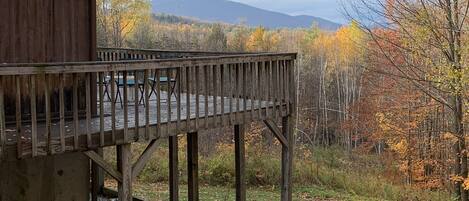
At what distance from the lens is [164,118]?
673 centimetres

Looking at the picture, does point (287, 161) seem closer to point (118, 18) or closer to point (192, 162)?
point (192, 162)

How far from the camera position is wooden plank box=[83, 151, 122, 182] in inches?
224

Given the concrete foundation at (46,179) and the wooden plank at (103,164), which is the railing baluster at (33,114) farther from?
the concrete foundation at (46,179)

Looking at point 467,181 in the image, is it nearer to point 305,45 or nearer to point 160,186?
point 160,186

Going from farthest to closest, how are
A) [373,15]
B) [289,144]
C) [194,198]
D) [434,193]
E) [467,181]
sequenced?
[434,193] → [373,15] → [467,181] → [194,198] → [289,144]

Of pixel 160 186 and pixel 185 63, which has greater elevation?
pixel 185 63

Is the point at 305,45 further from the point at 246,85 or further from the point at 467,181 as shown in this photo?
the point at 246,85

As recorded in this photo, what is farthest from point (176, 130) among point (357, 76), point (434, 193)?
point (357, 76)

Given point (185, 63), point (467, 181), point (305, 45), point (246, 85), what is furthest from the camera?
point (305, 45)

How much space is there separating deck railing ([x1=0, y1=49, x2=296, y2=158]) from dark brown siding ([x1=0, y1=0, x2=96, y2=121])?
6.6 inches

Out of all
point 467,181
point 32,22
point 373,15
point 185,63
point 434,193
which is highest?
point 373,15

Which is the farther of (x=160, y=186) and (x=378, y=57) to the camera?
(x=378, y=57)

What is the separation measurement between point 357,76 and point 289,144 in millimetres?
33137

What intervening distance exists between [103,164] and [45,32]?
2012mm
